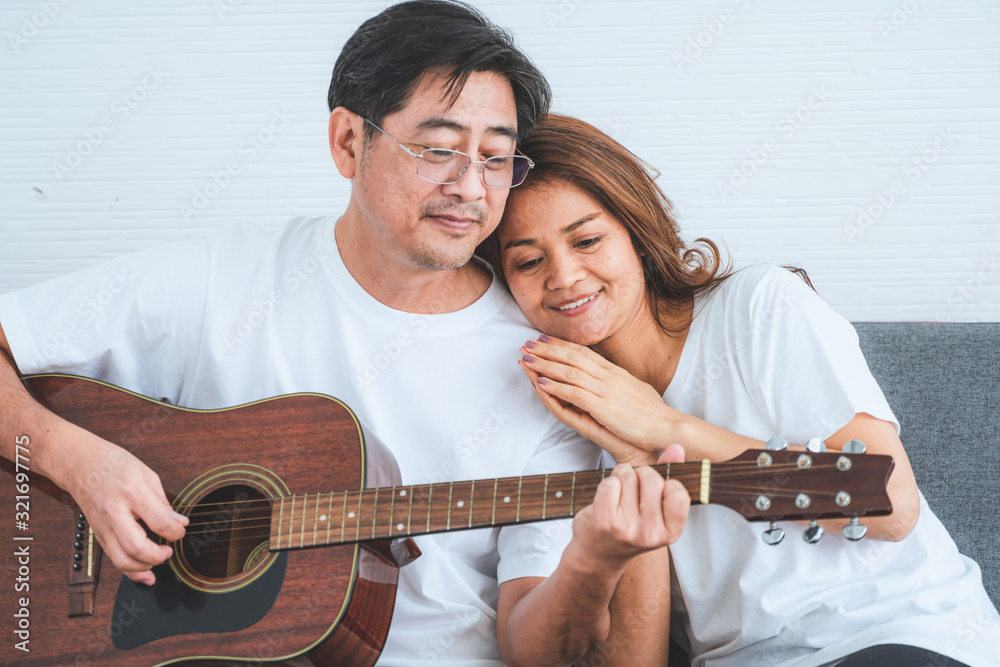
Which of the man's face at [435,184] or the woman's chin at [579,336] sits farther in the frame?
the woman's chin at [579,336]

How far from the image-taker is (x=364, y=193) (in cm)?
160

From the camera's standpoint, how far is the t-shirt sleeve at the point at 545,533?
1576 millimetres

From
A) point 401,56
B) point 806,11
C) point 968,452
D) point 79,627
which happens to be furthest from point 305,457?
point 806,11

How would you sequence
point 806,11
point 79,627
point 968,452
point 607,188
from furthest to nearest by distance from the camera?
1. point 806,11
2. point 968,452
3. point 607,188
4. point 79,627

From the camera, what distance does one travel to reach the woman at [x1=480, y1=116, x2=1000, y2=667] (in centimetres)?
144

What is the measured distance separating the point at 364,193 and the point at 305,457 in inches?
21.7

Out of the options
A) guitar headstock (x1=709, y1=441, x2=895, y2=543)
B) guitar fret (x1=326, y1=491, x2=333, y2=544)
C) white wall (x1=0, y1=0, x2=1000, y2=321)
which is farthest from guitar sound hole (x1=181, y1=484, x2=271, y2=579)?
white wall (x1=0, y1=0, x2=1000, y2=321)

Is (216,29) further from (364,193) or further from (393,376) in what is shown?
(393,376)

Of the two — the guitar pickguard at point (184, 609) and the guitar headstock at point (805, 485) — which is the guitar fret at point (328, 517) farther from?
the guitar headstock at point (805, 485)

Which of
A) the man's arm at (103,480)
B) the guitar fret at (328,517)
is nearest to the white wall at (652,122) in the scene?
the man's arm at (103,480)

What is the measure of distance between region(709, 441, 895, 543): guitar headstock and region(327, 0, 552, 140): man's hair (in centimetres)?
88

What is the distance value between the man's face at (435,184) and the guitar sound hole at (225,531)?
561 mm

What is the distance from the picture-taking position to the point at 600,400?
1.53m

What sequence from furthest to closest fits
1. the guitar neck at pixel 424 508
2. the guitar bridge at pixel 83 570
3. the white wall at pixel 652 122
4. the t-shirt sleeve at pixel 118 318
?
the white wall at pixel 652 122 < the t-shirt sleeve at pixel 118 318 < the guitar bridge at pixel 83 570 < the guitar neck at pixel 424 508
